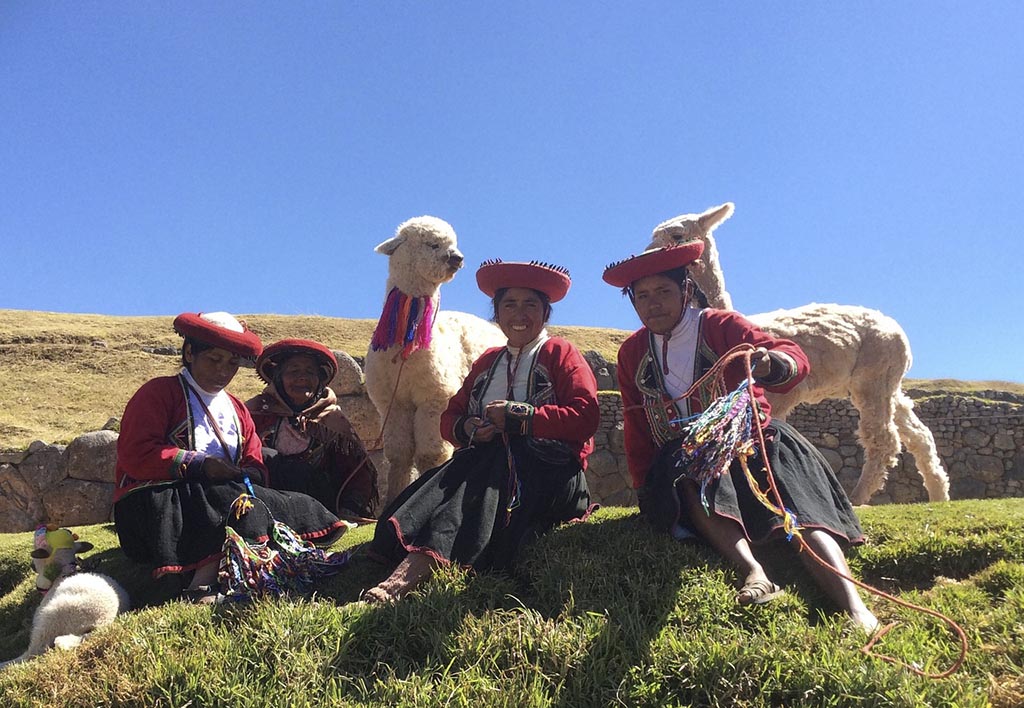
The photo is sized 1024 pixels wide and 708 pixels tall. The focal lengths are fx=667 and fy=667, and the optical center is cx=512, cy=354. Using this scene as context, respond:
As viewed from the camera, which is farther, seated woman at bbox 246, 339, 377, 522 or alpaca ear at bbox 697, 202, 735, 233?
alpaca ear at bbox 697, 202, 735, 233

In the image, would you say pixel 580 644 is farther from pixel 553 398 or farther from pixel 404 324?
pixel 404 324

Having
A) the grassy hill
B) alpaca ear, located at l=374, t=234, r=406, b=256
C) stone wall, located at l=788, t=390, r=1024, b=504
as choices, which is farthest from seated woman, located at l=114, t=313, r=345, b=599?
stone wall, located at l=788, t=390, r=1024, b=504

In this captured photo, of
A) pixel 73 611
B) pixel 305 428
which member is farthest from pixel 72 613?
pixel 305 428

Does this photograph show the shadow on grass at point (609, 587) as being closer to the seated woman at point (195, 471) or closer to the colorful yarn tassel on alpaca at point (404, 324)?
the seated woman at point (195, 471)

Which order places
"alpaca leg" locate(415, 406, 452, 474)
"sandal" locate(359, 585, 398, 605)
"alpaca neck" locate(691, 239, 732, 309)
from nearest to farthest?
"sandal" locate(359, 585, 398, 605) < "alpaca leg" locate(415, 406, 452, 474) < "alpaca neck" locate(691, 239, 732, 309)

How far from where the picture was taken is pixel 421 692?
223 centimetres

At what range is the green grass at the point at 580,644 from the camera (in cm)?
222

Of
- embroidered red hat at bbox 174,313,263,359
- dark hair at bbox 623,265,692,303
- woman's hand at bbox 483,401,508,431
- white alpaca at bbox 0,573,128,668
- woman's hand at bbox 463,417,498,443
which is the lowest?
white alpaca at bbox 0,573,128,668

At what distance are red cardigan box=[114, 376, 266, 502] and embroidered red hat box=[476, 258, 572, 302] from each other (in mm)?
1760

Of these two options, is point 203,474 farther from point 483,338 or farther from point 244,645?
point 483,338

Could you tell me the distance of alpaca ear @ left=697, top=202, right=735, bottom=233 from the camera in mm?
5827

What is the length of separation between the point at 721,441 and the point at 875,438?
166 inches

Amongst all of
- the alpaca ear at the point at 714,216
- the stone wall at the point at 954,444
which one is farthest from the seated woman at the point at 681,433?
the stone wall at the point at 954,444

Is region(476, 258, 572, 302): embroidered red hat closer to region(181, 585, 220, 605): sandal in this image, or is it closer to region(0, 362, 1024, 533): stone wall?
region(181, 585, 220, 605): sandal
